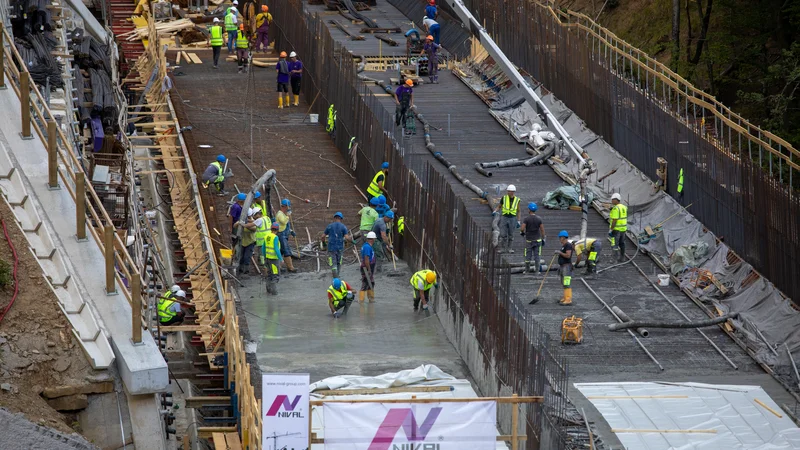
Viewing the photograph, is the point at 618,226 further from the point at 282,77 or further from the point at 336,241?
the point at 282,77

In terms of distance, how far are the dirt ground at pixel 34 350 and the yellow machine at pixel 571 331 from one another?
9462 millimetres

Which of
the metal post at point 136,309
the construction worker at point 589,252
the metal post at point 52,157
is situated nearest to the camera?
the metal post at point 136,309

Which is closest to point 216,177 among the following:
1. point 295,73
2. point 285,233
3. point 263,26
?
point 285,233

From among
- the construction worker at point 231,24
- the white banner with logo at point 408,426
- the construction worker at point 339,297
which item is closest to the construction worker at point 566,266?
the construction worker at point 339,297

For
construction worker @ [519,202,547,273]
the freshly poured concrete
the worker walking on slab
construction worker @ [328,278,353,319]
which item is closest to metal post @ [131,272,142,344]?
the freshly poured concrete

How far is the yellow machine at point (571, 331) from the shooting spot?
27.3 meters

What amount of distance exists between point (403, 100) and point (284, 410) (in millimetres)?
20485

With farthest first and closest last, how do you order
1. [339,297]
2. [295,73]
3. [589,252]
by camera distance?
[295,73], [589,252], [339,297]

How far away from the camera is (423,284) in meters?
29.0

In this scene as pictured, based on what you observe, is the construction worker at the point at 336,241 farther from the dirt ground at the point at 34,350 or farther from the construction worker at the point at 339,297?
the dirt ground at the point at 34,350

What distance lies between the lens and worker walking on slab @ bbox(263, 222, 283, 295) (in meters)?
30.0

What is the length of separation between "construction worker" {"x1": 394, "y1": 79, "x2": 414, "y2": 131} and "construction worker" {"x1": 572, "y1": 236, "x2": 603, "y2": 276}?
907cm

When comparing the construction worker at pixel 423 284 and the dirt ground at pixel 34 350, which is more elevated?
the dirt ground at pixel 34 350

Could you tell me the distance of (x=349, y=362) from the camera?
27016mm
